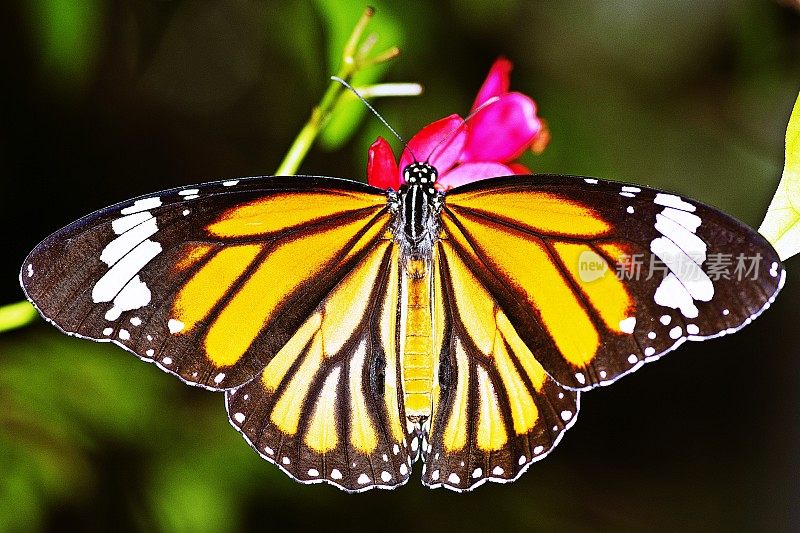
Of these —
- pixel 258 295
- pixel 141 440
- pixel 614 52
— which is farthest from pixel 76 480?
pixel 614 52

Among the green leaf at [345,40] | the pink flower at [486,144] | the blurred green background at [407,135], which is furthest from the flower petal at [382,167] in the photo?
the blurred green background at [407,135]

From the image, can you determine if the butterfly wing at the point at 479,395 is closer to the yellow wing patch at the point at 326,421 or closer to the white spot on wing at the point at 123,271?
the yellow wing patch at the point at 326,421

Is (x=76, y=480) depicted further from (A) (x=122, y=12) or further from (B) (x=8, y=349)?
(A) (x=122, y=12)

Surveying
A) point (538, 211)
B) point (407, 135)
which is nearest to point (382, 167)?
point (538, 211)

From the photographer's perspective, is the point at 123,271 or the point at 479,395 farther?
the point at 479,395

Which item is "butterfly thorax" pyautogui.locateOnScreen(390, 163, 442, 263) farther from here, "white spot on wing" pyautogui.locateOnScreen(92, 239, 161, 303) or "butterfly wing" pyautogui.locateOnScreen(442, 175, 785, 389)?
"white spot on wing" pyautogui.locateOnScreen(92, 239, 161, 303)

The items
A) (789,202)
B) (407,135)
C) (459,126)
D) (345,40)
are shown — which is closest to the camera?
(789,202)

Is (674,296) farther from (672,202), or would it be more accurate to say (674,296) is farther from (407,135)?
(407,135)

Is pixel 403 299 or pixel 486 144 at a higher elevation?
pixel 486 144
